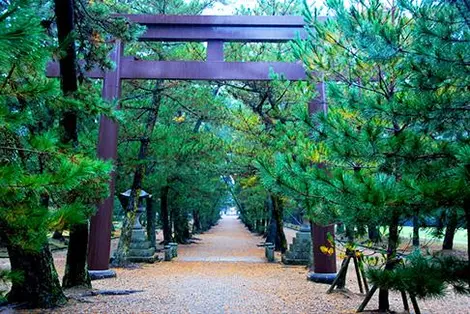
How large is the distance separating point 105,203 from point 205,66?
10.5 ft

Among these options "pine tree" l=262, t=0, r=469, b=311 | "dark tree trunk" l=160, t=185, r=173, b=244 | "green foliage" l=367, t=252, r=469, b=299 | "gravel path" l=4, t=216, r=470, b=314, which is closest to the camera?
"green foliage" l=367, t=252, r=469, b=299

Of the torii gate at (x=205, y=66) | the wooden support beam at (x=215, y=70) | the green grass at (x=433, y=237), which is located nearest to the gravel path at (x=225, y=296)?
the torii gate at (x=205, y=66)

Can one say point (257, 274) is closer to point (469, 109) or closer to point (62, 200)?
point (62, 200)

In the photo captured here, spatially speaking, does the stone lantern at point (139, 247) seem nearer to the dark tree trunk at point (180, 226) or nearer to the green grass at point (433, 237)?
the dark tree trunk at point (180, 226)

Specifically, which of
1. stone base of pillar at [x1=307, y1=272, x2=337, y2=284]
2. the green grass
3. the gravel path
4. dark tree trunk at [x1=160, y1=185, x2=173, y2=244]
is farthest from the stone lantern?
the green grass

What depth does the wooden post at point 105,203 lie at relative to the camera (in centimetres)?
739

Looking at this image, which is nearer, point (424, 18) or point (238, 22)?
point (424, 18)

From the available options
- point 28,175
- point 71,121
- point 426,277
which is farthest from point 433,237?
point 71,121

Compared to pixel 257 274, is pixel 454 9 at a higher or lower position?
higher

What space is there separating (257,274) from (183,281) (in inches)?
82.3

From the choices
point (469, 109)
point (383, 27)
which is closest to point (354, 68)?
point (383, 27)

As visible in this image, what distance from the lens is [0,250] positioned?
42.4ft

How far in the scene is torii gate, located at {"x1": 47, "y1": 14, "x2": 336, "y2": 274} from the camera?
7.36m

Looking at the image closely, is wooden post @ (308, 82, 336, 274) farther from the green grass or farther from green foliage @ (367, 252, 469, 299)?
green foliage @ (367, 252, 469, 299)
